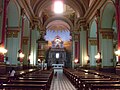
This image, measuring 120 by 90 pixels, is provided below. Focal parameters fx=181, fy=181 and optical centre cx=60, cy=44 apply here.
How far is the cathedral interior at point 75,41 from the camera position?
25.8 feet

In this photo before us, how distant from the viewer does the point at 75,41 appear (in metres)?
25.0

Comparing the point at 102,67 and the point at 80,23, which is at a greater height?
the point at 80,23

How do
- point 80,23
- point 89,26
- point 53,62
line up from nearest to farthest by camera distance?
point 89,26 → point 80,23 → point 53,62

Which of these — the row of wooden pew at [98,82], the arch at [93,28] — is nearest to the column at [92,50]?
the arch at [93,28]

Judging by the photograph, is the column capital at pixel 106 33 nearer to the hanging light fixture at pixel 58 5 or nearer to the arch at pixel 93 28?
the arch at pixel 93 28

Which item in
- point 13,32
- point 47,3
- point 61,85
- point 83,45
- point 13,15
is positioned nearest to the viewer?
point 61,85

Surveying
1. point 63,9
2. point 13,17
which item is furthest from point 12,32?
point 63,9

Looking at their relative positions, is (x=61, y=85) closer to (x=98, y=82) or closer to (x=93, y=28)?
(x=98, y=82)

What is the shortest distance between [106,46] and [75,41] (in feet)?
38.8

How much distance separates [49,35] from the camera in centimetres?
3866

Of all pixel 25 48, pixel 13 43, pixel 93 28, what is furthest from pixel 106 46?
pixel 25 48

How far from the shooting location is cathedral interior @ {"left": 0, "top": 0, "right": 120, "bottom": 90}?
309 inches

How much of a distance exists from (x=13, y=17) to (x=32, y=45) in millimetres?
6192

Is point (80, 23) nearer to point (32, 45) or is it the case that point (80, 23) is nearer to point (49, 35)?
point (32, 45)
